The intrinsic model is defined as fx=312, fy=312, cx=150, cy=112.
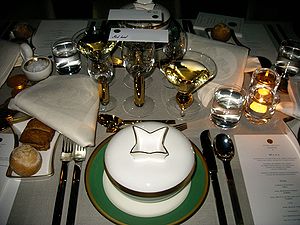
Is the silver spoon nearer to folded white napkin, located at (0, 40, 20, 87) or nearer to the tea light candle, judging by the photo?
the tea light candle

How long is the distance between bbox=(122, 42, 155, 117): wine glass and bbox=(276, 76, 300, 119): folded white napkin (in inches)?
13.9

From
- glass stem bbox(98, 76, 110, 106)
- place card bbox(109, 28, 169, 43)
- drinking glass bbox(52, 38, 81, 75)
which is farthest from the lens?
drinking glass bbox(52, 38, 81, 75)

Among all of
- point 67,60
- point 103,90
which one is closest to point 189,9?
point 67,60

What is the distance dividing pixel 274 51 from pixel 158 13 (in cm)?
47

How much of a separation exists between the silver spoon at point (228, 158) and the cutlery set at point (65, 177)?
0.32 metres

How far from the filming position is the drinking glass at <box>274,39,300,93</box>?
0.99 m

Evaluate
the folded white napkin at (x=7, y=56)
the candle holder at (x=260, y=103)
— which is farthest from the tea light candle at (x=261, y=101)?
the folded white napkin at (x=7, y=56)

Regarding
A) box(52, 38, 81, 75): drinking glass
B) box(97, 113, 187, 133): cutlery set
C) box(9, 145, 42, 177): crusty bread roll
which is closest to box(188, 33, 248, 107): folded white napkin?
box(97, 113, 187, 133): cutlery set

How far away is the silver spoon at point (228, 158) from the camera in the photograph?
24.7 inches

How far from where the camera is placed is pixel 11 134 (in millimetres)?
782

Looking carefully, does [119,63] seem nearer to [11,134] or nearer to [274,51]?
[11,134]

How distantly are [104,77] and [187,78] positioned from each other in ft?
0.79

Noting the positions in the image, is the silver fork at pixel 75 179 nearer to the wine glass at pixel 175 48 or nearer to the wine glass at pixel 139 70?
the wine glass at pixel 139 70

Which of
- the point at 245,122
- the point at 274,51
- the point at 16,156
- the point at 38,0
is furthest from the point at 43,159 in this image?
the point at 38,0
